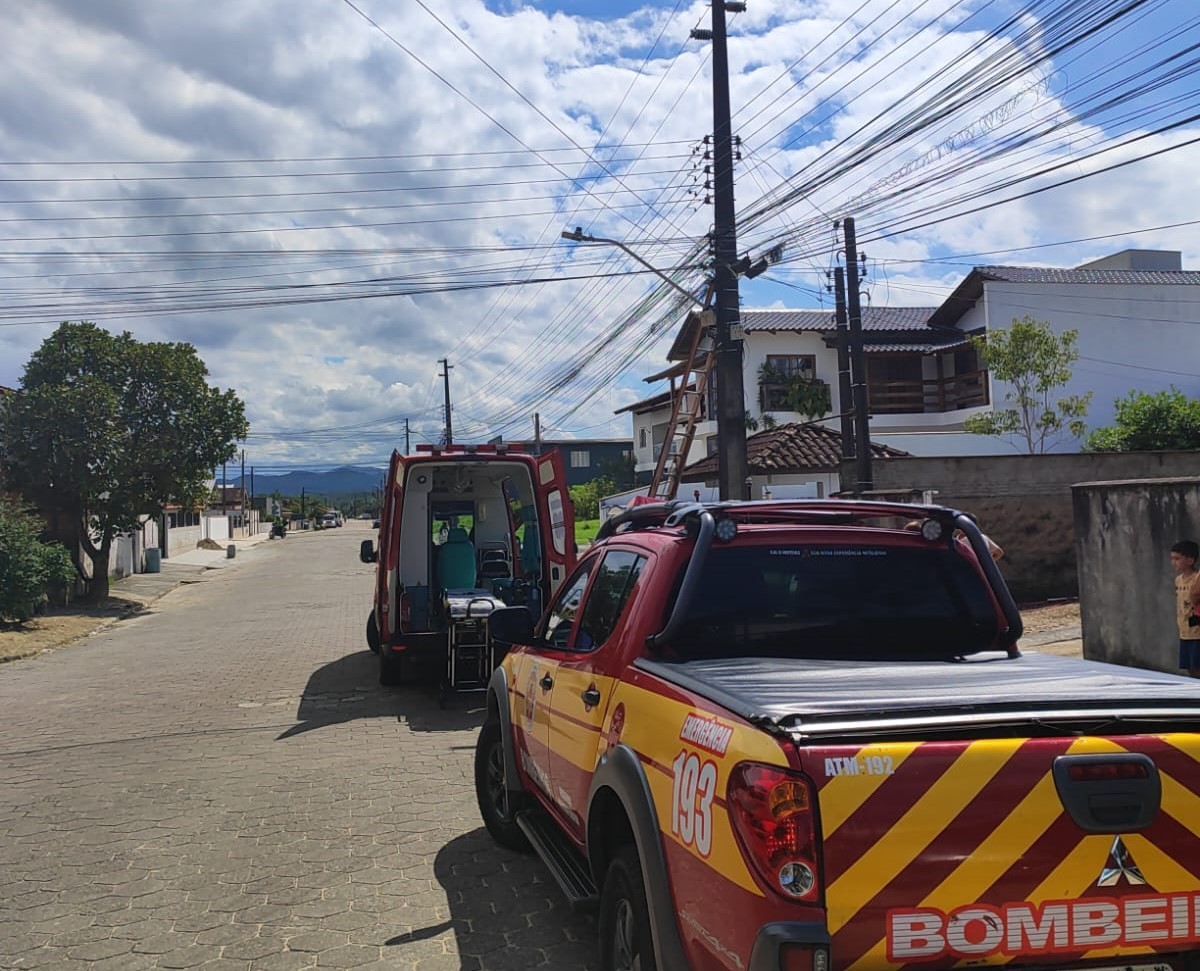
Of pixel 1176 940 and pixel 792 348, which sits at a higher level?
pixel 792 348

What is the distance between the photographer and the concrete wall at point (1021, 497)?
1703 centimetres

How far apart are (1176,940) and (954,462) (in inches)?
619

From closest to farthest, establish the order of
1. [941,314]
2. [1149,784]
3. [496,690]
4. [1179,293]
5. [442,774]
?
[1149,784]
[496,690]
[442,774]
[1179,293]
[941,314]

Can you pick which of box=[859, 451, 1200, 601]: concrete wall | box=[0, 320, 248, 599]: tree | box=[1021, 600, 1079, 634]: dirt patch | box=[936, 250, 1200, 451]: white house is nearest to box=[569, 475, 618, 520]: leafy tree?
box=[936, 250, 1200, 451]: white house

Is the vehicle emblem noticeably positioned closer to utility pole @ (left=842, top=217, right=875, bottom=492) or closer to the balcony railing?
utility pole @ (left=842, top=217, right=875, bottom=492)

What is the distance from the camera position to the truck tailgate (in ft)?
7.79

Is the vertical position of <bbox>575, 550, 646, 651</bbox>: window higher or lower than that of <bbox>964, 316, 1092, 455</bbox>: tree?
lower

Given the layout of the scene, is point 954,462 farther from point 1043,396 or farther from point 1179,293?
point 1179,293

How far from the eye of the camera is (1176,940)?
250cm

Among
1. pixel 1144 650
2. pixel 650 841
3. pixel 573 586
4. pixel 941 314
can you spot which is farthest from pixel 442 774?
pixel 941 314

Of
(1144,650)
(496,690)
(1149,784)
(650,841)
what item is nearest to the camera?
(1149,784)

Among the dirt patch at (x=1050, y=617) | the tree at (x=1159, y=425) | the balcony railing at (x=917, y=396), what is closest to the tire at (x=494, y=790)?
the dirt patch at (x=1050, y=617)

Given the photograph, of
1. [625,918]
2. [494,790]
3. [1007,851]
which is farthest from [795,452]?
[1007,851]

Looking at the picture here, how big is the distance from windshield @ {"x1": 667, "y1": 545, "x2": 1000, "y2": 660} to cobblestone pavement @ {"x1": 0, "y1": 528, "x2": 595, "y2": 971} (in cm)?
159
